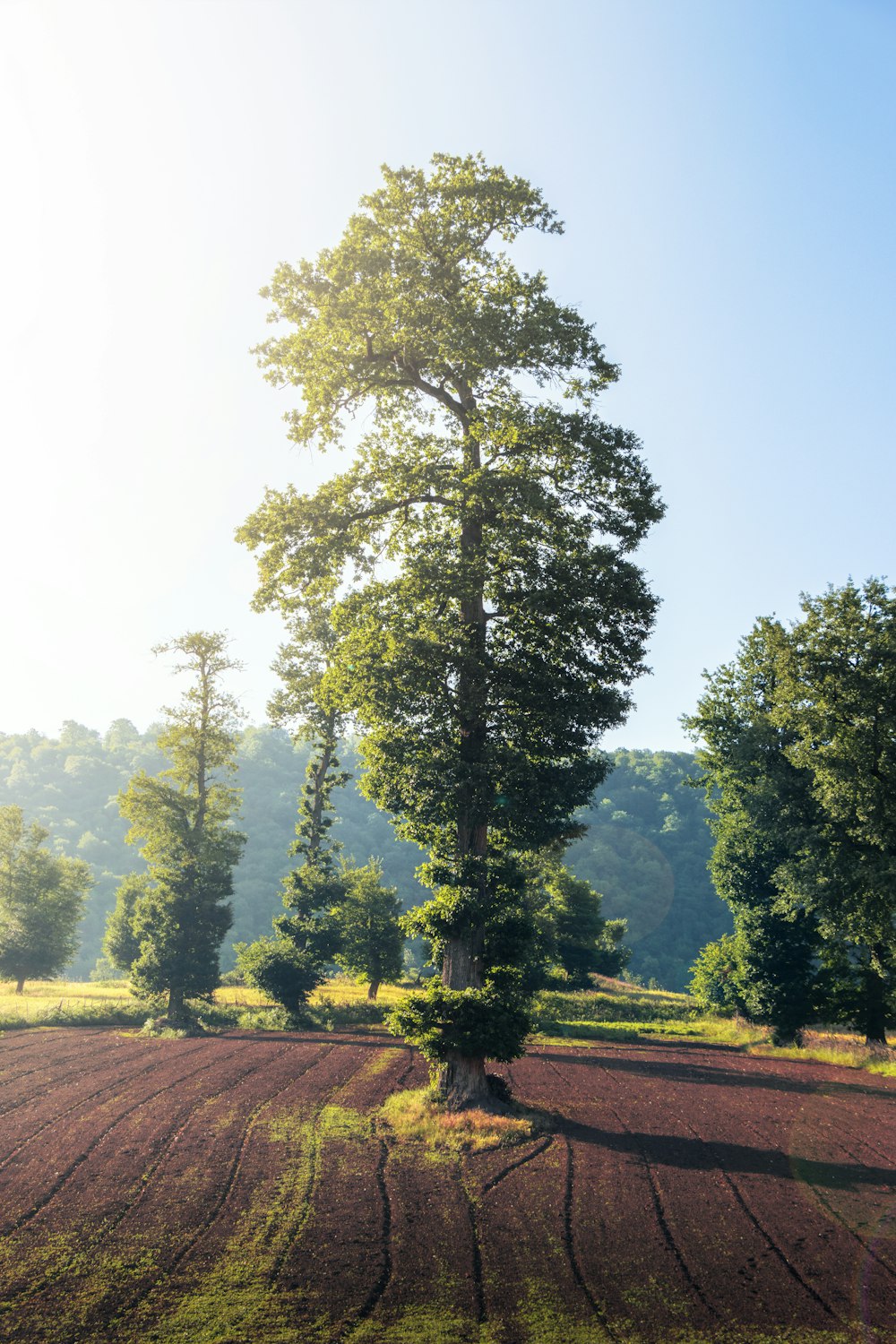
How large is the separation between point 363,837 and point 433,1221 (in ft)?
406

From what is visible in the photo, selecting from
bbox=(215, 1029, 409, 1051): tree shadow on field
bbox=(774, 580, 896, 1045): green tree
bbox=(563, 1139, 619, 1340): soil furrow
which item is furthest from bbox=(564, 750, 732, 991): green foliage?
bbox=(563, 1139, 619, 1340): soil furrow

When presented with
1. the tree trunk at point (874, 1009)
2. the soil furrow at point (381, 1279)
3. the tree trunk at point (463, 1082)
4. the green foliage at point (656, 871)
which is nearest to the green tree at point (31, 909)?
the tree trunk at point (463, 1082)

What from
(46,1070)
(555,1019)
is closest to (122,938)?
(555,1019)

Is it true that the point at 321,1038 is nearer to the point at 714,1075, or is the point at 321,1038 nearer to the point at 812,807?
the point at 714,1075

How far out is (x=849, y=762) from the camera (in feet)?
88.5

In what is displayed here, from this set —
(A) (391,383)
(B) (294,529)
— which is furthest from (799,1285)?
(A) (391,383)

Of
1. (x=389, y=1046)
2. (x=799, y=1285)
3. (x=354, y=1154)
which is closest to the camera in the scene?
(x=799, y=1285)

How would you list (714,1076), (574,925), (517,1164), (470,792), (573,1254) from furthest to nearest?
(574,925) < (714,1076) < (470,792) < (517,1164) < (573,1254)

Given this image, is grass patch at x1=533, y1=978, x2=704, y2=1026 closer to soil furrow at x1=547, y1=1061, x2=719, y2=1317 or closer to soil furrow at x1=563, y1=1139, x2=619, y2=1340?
soil furrow at x1=547, y1=1061, x2=719, y2=1317

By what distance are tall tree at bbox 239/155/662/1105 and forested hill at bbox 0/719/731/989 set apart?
76381mm

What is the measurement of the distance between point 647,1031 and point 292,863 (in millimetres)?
88651

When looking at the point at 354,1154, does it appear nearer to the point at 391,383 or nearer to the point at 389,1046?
the point at 389,1046

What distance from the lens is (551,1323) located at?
9039 mm

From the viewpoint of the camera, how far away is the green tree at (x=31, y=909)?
168 ft
